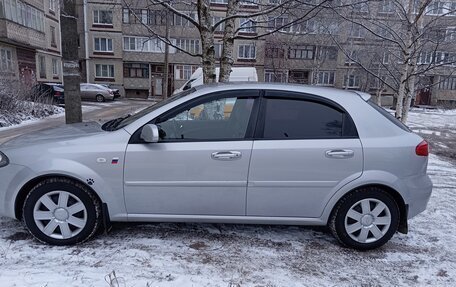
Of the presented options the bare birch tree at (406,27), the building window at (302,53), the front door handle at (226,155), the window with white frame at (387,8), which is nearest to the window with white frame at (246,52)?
the building window at (302,53)

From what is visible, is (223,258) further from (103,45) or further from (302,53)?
(103,45)

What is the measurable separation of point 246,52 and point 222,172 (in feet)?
118

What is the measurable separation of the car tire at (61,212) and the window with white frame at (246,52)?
118ft

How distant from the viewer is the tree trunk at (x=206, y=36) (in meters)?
6.56

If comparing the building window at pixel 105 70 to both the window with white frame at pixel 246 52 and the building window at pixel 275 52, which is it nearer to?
the window with white frame at pixel 246 52

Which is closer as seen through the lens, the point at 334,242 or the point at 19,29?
the point at 334,242

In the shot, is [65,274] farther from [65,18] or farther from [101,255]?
[65,18]

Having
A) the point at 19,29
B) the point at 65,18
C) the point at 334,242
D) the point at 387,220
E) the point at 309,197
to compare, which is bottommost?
the point at 334,242

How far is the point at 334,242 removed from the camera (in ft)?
12.1

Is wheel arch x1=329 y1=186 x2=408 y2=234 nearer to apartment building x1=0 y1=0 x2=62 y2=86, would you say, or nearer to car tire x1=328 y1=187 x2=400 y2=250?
car tire x1=328 y1=187 x2=400 y2=250

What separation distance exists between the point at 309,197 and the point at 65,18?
217 inches

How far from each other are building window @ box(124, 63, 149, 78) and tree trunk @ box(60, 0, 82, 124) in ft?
109

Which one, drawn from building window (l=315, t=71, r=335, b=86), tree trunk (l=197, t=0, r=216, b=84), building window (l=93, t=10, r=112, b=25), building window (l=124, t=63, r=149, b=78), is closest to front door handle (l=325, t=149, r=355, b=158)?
tree trunk (l=197, t=0, r=216, b=84)

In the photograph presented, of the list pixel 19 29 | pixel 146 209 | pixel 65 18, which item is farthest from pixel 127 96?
pixel 146 209
